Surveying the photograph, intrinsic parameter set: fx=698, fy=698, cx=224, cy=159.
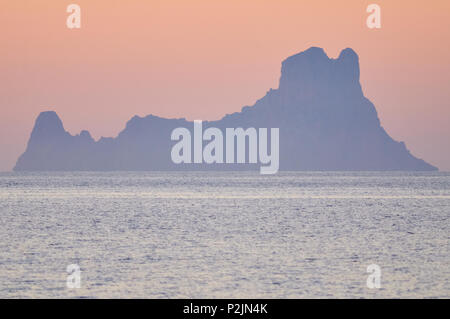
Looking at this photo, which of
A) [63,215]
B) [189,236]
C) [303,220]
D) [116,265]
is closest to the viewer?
[116,265]

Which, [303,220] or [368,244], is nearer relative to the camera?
[368,244]

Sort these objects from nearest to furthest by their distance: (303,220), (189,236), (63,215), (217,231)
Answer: (189,236)
(217,231)
(303,220)
(63,215)

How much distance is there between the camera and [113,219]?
74.6 meters

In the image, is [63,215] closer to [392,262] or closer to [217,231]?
[217,231]

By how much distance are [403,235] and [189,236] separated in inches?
690

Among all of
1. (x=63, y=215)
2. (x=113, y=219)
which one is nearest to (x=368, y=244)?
(x=113, y=219)

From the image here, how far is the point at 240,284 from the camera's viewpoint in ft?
108

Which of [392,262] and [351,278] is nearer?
[351,278]
